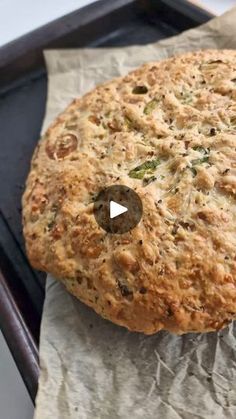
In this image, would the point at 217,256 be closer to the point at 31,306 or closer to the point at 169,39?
the point at 31,306

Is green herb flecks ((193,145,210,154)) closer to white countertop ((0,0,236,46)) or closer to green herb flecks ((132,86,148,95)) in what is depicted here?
green herb flecks ((132,86,148,95))

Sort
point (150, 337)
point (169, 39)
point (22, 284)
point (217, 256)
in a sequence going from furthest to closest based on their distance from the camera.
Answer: point (169, 39), point (22, 284), point (150, 337), point (217, 256)

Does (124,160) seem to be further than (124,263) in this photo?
Yes

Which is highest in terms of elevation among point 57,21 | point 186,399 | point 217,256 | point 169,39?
point 57,21

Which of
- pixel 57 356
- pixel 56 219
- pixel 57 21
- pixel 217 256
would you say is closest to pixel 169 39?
pixel 57 21

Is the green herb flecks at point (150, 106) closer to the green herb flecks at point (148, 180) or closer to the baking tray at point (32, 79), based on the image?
the green herb flecks at point (148, 180)

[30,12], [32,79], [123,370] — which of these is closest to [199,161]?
[123,370]

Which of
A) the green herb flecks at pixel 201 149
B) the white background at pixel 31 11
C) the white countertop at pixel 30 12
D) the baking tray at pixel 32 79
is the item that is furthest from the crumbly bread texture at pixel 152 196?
the white countertop at pixel 30 12
